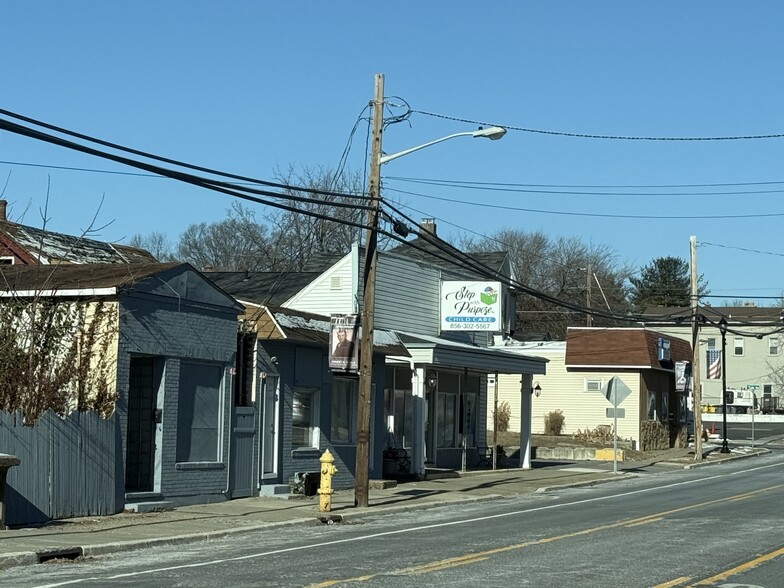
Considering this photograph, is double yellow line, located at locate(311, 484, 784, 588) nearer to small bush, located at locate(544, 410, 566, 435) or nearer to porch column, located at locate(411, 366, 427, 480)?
porch column, located at locate(411, 366, 427, 480)

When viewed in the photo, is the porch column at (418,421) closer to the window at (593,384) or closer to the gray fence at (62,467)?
the gray fence at (62,467)

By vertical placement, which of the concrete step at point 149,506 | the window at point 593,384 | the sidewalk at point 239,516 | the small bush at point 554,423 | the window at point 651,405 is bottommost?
the sidewalk at point 239,516

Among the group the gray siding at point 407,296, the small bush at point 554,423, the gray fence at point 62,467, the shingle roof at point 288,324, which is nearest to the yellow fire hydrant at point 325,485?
the gray fence at point 62,467

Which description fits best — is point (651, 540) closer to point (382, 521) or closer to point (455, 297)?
point (382, 521)

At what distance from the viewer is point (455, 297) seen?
112 feet

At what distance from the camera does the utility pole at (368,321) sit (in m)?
22.2

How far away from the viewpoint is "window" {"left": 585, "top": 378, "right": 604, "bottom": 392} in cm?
5041

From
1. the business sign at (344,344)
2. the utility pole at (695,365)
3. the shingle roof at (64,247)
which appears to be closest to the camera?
the business sign at (344,344)

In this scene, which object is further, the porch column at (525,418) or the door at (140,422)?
the porch column at (525,418)

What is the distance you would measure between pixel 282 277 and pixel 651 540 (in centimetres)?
2220

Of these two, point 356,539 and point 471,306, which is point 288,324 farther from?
point 471,306

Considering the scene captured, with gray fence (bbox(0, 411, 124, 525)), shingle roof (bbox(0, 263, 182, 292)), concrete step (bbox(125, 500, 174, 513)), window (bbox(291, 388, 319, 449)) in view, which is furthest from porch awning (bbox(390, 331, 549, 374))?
gray fence (bbox(0, 411, 124, 525))

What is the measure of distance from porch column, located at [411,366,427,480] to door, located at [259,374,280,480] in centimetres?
608

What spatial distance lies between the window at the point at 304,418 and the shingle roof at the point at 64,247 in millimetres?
8027
